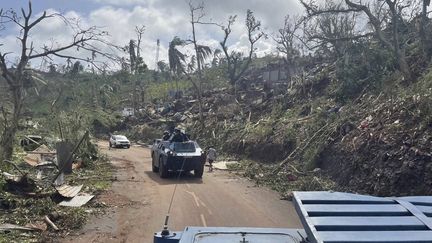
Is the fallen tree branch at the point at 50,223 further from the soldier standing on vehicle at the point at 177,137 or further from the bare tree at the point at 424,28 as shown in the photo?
the bare tree at the point at 424,28

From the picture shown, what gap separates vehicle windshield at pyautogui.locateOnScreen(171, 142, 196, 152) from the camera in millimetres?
19570

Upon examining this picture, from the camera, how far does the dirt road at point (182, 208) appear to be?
423 inches

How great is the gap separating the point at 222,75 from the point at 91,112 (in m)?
37.9

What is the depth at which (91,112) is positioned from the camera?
26.8m

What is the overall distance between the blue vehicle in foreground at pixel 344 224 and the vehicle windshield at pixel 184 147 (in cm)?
1545

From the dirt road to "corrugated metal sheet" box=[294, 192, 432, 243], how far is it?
6778 millimetres

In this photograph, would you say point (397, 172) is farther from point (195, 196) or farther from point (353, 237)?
point (353, 237)

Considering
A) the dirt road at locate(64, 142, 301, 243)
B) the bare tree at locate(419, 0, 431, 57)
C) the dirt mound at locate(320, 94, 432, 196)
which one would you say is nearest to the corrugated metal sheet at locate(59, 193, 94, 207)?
the dirt road at locate(64, 142, 301, 243)

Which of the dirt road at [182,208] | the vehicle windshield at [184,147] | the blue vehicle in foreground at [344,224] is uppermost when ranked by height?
the blue vehicle in foreground at [344,224]

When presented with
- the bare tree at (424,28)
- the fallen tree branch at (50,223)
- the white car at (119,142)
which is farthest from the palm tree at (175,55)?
the fallen tree branch at (50,223)

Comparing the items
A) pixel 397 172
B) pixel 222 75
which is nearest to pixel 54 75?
pixel 397 172

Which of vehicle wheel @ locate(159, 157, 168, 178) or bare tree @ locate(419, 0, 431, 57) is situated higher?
bare tree @ locate(419, 0, 431, 57)

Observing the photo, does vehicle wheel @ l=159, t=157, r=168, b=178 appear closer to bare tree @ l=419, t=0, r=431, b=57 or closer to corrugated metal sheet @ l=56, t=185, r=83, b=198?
corrugated metal sheet @ l=56, t=185, r=83, b=198

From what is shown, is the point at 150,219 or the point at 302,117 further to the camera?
the point at 302,117
